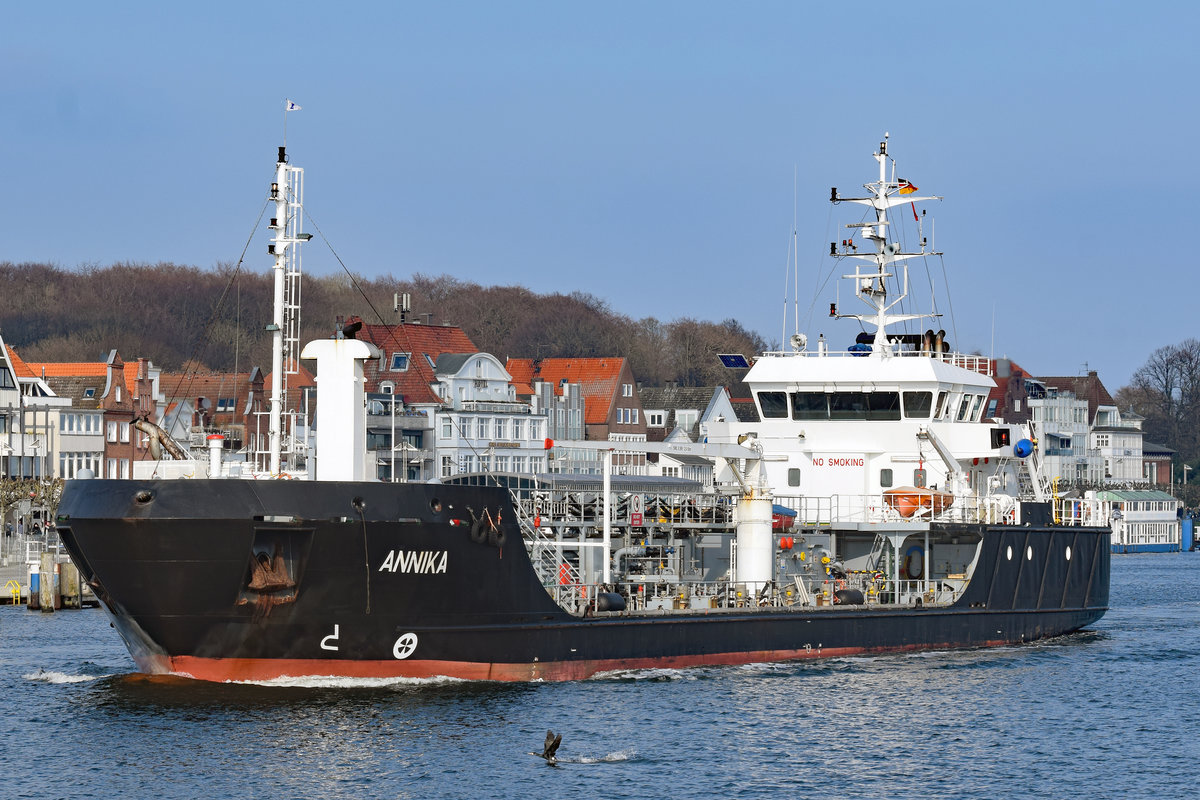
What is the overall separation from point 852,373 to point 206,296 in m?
93.1

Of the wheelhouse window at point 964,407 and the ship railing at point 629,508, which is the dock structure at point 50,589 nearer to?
the ship railing at point 629,508

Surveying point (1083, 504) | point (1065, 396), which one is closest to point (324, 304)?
point (1065, 396)

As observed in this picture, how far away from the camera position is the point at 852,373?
119 feet

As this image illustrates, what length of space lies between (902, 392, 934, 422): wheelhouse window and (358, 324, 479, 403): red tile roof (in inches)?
1720

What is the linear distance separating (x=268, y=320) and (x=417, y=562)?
304ft

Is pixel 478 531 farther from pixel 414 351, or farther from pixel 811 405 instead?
pixel 414 351

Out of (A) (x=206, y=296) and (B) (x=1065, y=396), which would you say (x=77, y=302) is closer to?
(A) (x=206, y=296)

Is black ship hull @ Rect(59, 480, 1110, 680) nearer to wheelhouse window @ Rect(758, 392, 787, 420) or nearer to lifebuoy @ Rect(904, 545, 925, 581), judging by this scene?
lifebuoy @ Rect(904, 545, 925, 581)

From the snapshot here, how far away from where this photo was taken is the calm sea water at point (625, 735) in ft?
75.2

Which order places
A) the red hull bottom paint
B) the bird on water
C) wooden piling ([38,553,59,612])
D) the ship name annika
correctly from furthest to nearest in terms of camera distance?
wooden piling ([38,553,59,612]), the red hull bottom paint, the ship name annika, the bird on water

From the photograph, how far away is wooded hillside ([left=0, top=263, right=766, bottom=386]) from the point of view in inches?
4525

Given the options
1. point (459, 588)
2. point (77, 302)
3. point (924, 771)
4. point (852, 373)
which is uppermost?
point (77, 302)

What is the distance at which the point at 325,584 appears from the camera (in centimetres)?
2614

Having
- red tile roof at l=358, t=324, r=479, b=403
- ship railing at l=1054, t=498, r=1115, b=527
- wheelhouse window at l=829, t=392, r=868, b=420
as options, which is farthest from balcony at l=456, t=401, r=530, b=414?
wheelhouse window at l=829, t=392, r=868, b=420
